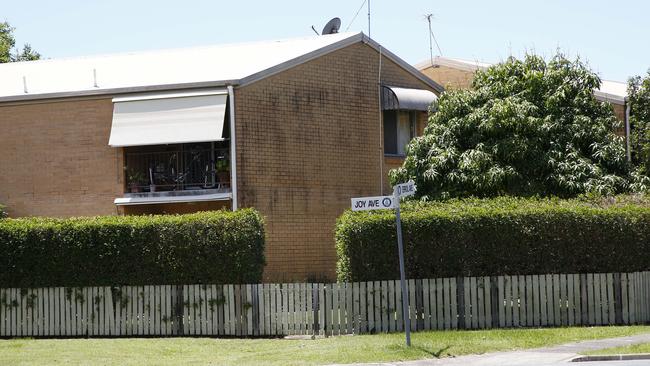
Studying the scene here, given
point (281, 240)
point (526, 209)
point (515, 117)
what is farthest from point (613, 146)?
point (281, 240)

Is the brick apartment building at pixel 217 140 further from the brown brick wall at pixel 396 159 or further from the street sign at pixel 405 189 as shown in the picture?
the street sign at pixel 405 189

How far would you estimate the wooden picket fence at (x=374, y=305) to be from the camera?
21.4 meters

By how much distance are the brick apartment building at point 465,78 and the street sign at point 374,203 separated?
49.7 feet

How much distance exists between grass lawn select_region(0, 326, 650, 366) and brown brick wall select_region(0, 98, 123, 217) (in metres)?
7.61

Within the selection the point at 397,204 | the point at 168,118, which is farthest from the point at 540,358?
the point at 168,118

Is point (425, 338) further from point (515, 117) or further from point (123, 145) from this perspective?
point (123, 145)

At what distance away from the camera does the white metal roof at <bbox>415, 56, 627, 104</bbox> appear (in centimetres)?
3206

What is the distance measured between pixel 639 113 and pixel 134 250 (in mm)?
17046

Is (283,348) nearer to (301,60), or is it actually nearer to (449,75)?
(301,60)

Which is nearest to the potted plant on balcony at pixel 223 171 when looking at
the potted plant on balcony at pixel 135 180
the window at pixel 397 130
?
the potted plant on balcony at pixel 135 180

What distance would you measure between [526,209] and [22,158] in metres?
14.7

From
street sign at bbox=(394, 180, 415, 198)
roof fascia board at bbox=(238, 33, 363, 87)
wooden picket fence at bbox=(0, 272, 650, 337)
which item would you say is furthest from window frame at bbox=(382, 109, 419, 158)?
street sign at bbox=(394, 180, 415, 198)

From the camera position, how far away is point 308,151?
95.5 feet

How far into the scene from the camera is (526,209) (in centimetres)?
2205
